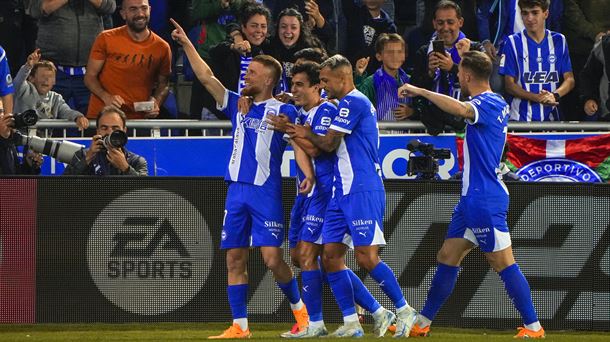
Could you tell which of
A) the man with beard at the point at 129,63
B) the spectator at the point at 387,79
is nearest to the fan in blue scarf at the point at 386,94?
the spectator at the point at 387,79

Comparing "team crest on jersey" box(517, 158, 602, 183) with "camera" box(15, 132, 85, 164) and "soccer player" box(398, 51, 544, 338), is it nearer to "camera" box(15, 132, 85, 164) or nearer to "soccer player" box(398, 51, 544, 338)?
"soccer player" box(398, 51, 544, 338)

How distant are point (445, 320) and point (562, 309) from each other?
3.59 feet

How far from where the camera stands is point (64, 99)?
14852 millimetres

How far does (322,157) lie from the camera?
11477 mm

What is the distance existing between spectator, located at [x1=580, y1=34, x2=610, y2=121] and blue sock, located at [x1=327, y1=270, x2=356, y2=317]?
14.3 feet

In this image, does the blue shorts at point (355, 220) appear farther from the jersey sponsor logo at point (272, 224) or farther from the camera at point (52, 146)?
the camera at point (52, 146)

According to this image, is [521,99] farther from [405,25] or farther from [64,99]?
[64,99]

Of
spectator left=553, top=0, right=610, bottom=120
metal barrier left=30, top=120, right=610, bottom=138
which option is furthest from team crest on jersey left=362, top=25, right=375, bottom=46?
spectator left=553, top=0, right=610, bottom=120

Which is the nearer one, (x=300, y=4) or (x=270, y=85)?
(x=270, y=85)

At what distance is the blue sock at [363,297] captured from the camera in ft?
37.5

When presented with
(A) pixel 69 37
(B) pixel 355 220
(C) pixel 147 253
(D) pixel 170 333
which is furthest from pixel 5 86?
(B) pixel 355 220

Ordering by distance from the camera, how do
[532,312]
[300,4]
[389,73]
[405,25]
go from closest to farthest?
[532,312]
[389,73]
[300,4]
[405,25]

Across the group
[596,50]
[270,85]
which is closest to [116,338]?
[270,85]

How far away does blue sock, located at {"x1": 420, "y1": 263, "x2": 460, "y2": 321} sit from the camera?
11555 mm
